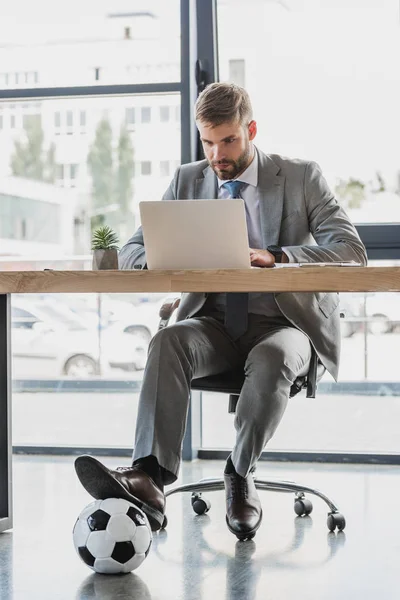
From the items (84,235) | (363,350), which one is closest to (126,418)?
(84,235)

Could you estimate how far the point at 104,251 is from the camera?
2.43 m

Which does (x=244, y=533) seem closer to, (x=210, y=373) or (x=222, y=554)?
(x=222, y=554)

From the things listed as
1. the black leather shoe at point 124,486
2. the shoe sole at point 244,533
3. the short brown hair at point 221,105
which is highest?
the short brown hair at point 221,105

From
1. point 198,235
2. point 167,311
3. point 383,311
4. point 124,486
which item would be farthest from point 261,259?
point 383,311

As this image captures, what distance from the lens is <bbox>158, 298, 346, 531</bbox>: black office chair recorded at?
2.86m

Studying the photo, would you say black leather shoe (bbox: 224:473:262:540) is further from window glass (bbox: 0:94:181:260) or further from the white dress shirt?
window glass (bbox: 0:94:181:260)

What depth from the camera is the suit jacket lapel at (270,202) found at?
3.12m

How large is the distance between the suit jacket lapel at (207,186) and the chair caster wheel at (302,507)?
1.10 metres

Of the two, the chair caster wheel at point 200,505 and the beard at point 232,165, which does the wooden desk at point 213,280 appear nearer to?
the beard at point 232,165

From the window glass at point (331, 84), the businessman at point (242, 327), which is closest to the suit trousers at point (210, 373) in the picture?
the businessman at point (242, 327)

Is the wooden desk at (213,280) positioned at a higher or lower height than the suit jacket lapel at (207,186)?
lower

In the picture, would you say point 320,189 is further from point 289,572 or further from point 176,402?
point 289,572

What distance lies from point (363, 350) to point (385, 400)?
0.24 meters

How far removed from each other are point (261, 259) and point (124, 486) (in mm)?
721
